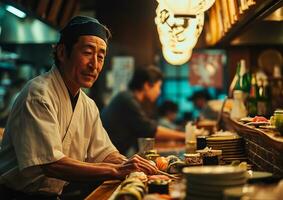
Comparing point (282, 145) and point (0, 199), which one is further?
point (0, 199)

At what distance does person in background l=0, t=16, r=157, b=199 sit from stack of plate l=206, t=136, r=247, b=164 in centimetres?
90

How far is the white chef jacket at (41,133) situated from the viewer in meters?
3.17

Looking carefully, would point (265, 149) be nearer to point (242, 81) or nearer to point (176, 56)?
point (176, 56)

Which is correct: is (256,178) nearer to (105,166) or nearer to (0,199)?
(105,166)

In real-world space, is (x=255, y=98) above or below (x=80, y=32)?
below

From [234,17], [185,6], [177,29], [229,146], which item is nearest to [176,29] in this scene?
[177,29]

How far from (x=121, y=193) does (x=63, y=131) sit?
140 cm

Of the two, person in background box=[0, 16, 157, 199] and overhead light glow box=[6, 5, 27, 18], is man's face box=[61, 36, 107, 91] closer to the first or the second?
person in background box=[0, 16, 157, 199]

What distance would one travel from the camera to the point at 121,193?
2.38 meters

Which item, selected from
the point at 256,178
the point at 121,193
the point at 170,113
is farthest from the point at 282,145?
the point at 170,113

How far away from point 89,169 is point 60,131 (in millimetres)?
511

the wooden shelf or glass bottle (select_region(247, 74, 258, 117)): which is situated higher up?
the wooden shelf

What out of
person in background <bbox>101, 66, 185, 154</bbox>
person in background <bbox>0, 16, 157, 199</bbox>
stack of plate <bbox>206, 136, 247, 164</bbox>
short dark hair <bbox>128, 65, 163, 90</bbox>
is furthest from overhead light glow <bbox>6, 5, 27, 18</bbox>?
stack of plate <bbox>206, 136, 247, 164</bbox>

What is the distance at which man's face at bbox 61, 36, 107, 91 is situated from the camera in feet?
12.0
